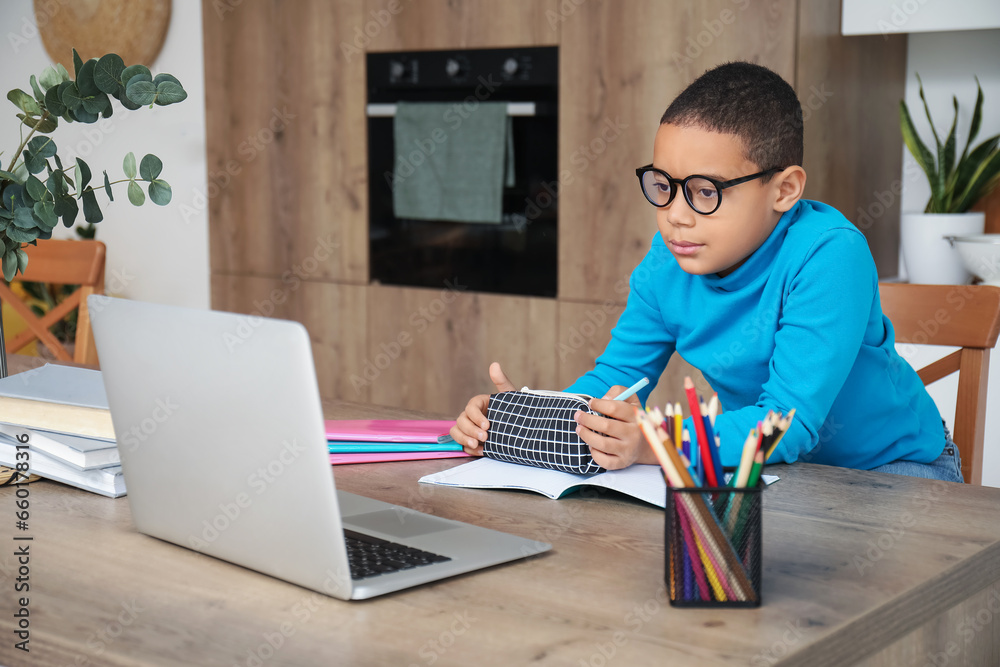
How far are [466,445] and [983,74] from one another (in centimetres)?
218

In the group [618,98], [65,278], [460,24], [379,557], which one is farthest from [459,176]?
[379,557]

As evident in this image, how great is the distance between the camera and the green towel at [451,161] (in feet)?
9.76

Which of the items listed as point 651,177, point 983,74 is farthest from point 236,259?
point 651,177

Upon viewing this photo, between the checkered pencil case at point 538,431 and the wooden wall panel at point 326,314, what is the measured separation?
217cm

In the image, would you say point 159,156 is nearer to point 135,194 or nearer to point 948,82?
point 948,82

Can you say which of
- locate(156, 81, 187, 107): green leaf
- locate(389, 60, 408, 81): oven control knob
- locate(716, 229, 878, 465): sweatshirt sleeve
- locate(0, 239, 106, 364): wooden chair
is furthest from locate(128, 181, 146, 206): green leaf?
locate(389, 60, 408, 81): oven control knob

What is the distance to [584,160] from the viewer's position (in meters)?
2.84

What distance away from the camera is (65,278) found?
2154 millimetres

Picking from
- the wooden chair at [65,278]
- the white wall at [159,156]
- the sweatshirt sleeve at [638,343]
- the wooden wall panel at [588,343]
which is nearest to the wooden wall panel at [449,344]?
the wooden wall panel at [588,343]

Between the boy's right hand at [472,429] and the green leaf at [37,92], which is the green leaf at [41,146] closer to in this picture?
the green leaf at [37,92]

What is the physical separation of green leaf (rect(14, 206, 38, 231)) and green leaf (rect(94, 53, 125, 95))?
16 centimetres

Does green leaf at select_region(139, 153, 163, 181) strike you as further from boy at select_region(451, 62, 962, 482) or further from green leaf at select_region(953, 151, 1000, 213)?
green leaf at select_region(953, 151, 1000, 213)

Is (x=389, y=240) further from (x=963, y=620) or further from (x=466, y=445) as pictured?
(x=963, y=620)

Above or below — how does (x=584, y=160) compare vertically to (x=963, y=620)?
above
